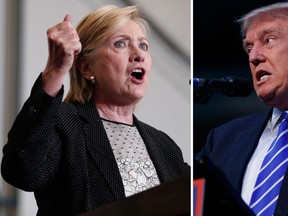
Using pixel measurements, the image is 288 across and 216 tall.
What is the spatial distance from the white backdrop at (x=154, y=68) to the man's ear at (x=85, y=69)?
0.51 ft

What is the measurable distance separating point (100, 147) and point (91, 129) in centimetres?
6

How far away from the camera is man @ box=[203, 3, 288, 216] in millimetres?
1733

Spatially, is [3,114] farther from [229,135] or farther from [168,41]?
[229,135]

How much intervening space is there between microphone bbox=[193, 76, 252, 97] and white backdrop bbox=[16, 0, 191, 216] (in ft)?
0.97

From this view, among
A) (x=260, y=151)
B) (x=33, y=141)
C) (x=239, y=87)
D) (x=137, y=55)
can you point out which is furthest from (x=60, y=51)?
(x=260, y=151)

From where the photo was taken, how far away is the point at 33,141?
5.25 feet

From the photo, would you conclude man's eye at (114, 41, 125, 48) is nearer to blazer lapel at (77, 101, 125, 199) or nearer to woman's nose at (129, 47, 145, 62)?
woman's nose at (129, 47, 145, 62)

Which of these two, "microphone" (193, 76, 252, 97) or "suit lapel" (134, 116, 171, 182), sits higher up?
"microphone" (193, 76, 252, 97)

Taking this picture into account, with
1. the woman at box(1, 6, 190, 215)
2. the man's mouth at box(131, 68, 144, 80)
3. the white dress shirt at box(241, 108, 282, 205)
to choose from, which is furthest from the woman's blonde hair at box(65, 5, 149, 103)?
the white dress shirt at box(241, 108, 282, 205)

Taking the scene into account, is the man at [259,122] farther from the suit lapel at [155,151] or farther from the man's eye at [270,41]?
the suit lapel at [155,151]

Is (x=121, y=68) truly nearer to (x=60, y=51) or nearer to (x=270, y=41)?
(x=60, y=51)

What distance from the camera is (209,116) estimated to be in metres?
1.77

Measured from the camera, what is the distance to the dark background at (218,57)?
176cm

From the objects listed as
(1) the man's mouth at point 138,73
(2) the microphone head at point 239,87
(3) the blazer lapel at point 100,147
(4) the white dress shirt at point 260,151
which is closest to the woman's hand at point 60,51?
(3) the blazer lapel at point 100,147
